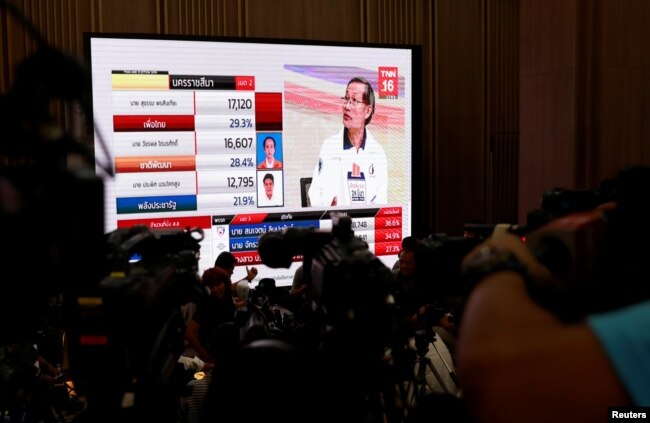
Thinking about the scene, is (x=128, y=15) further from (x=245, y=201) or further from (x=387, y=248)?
(x=387, y=248)

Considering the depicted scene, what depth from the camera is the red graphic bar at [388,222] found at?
18.5 ft

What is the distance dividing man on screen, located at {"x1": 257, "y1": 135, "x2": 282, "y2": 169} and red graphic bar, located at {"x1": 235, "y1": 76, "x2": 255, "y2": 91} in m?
0.44

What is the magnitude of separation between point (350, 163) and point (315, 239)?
4.10 metres

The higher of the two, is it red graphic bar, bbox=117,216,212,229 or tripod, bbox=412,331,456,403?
red graphic bar, bbox=117,216,212,229

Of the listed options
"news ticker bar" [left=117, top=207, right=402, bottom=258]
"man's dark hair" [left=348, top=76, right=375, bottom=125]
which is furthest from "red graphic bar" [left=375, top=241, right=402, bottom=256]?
"man's dark hair" [left=348, top=76, right=375, bottom=125]

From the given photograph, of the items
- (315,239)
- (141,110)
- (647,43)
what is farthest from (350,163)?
(315,239)

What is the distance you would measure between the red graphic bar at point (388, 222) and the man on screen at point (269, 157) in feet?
3.42

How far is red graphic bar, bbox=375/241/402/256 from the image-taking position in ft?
18.7

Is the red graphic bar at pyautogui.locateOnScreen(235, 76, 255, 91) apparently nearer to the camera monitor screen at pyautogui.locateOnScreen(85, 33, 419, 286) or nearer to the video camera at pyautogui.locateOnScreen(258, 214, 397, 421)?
the camera monitor screen at pyautogui.locateOnScreen(85, 33, 419, 286)

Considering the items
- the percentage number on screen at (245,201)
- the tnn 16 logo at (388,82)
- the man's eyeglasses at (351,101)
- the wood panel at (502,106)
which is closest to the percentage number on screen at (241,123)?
the percentage number on screen at (245,201)

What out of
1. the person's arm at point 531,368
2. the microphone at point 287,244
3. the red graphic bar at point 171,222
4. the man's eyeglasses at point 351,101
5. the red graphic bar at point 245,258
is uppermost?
the man's eyeglasses at point 351,101

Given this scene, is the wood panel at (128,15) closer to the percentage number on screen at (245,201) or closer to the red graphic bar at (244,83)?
the red graphic bar at (244,83)

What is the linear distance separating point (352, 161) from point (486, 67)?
7.74ft

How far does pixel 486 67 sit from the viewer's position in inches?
270
